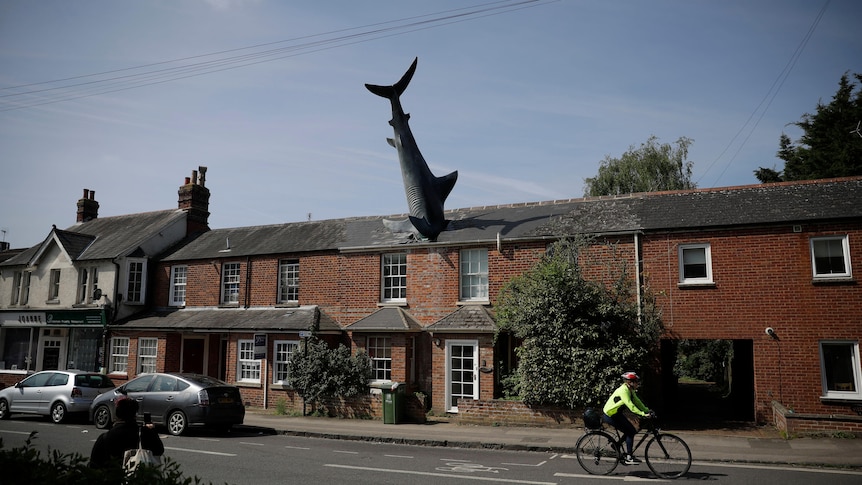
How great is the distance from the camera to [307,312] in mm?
22281

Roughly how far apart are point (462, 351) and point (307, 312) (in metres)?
6.57

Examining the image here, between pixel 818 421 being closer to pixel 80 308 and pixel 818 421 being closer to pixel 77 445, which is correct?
pixel 77 445

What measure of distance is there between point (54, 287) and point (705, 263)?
27886 millimetres

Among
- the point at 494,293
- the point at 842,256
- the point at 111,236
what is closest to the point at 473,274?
the point at 494,293

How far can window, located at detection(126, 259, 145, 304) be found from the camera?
26.4m

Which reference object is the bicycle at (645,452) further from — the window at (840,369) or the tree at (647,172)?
the tree at (647,172)

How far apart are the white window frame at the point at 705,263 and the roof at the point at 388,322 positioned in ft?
27.3

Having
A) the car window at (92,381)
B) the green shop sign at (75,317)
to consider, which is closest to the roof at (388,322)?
the car window at (92,381)

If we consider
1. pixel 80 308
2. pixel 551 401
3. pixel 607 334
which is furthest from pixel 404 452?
pixel 80 308

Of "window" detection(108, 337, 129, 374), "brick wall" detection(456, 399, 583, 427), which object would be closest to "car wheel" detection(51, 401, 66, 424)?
"window" detection(108, 337, 129, 374)

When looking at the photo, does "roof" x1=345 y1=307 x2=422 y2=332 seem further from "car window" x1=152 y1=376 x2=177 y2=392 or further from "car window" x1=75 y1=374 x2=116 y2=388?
"car window" x1=75 y1=374 x2=116 y2=388

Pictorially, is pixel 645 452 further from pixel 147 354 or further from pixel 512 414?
pixel 147 354

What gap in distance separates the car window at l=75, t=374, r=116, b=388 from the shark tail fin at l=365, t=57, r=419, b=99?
42.9 feet

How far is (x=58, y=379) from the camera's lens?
18.2 m
